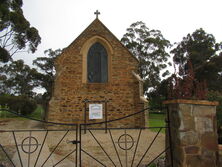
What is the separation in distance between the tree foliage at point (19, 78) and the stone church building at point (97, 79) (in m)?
28.0

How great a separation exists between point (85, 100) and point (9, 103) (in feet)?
50.5

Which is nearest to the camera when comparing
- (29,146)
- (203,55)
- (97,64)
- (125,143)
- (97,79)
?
(29,146)

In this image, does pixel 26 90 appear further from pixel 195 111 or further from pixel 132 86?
pixel 195 111

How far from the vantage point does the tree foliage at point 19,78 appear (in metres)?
37.2

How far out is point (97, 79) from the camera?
12.4m

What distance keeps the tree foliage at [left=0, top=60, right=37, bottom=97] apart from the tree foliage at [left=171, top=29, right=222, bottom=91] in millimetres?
31908

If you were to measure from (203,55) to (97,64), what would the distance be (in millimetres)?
24932

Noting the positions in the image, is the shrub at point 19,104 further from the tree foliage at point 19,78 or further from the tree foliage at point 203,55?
the tree foliage at point 203,55

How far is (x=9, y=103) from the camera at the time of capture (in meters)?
21.9

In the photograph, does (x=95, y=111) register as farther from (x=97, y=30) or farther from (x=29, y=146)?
(x=29, y=146)

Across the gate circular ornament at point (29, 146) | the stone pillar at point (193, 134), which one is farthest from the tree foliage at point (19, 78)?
the stone pillar at point (193, 134)

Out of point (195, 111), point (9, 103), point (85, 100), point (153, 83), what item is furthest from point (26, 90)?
point (195, 111)

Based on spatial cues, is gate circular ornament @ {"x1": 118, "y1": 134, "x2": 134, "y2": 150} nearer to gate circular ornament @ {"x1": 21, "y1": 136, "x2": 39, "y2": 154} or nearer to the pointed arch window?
gate circular ornament @ {"x1": 21, "y1": 136, "x2": 39, "y2": 154}

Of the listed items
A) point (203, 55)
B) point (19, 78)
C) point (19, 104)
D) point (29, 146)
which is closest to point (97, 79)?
point (29, 146)
